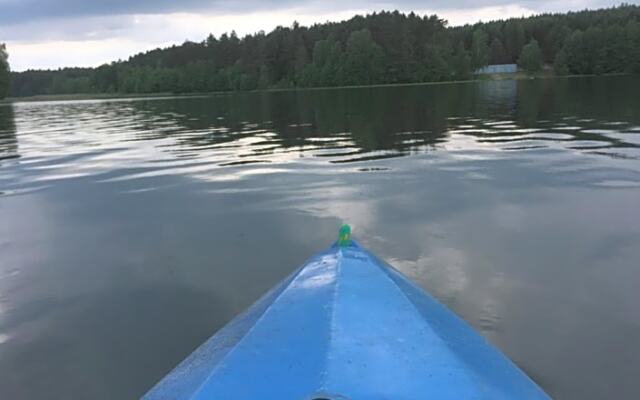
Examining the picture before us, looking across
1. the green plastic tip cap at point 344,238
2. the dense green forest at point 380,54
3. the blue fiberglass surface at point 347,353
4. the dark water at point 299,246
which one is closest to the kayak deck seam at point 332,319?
the blue fiberglass surface at point 347,353

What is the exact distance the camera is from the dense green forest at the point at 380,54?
12650cm

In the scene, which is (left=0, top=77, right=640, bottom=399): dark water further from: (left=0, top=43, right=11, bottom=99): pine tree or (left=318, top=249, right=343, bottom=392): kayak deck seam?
(left=0, top=43, right=11, bottom=99): pine tree

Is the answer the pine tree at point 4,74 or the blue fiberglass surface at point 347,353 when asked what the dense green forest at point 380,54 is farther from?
the blue fiberglass surface at point 347,353

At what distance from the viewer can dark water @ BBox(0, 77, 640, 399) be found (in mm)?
5320

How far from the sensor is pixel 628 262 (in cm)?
701

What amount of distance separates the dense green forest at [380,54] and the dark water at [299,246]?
114m

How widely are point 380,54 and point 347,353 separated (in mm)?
129481

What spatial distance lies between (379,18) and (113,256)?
455ft

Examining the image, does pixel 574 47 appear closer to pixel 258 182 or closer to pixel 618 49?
pixel 618 49

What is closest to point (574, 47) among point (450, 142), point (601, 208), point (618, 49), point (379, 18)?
point (618, 49)

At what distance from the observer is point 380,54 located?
127562 mm

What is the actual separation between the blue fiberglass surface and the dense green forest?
126281 mm

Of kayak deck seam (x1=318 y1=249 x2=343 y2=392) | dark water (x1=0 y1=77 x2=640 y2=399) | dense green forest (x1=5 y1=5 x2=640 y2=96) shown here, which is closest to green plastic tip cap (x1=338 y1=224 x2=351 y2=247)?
kayak deck seam (x1=318 y1=249 x2=343 y2=392)

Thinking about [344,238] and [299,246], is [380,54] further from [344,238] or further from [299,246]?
[344,238]
